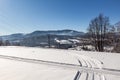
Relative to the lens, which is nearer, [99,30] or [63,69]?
[63,69]

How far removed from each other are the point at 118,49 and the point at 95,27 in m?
4.72

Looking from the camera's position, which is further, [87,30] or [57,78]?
[87,30]

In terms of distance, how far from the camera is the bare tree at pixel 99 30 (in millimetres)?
20995

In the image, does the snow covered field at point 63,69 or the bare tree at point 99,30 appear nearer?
the snow covered field at point 63,69

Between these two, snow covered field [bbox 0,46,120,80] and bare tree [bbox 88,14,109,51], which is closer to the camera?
snow covered field [bbox 0,46,120,80]

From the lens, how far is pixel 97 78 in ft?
15.9

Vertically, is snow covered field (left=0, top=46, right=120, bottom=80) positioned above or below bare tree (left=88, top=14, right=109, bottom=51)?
below

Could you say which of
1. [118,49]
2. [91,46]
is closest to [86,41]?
[91,46]

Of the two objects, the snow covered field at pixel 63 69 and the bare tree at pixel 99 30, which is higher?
the bare tree at pixel 99 30

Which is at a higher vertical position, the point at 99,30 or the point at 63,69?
the point at 99,30

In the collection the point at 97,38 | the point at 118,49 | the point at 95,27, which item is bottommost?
the point at 118,49

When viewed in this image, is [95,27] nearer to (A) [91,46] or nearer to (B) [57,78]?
(A) [91,46]

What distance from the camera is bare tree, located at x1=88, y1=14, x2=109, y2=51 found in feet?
68.9

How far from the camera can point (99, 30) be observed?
21594 mm
